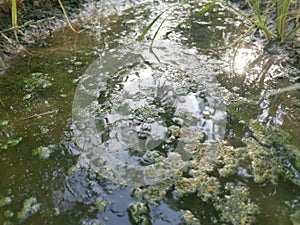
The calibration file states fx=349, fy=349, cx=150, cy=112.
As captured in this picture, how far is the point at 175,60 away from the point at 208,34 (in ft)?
1.31

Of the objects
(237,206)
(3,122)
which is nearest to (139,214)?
(237,206)

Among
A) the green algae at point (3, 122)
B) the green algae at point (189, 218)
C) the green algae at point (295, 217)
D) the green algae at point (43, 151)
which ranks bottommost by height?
the green algae at point (295, 217)

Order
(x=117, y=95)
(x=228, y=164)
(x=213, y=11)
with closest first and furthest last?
(x=228, y=164)
(x=117, y=95)
(x=213, y=11)

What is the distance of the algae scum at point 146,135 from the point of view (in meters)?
1.20

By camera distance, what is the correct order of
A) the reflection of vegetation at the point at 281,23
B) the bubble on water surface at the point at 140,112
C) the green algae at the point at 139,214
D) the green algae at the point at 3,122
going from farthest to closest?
the reflection of vegetation at the point at 281,23 → the green algae at the point at 3,122 → the bubble on water surface at the point at 140,112 → the green algae at the point at 139,214

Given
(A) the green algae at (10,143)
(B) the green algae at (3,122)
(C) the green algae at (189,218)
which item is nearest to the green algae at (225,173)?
(C) the green algae at (189,218)

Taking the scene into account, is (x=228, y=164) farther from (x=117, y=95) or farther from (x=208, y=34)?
(x=208, y=34)

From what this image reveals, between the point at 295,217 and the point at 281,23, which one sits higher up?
the point at 281,23

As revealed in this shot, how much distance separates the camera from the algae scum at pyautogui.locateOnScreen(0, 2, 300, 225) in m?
1.20

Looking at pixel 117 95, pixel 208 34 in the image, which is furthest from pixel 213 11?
pixel 117 95

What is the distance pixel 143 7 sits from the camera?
246 centimetres

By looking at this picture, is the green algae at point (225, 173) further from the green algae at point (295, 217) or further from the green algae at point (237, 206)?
the green algae at point (295, 217)

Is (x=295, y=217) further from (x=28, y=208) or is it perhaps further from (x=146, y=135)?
(x=28, y=208)

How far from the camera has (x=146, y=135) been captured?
148cm
